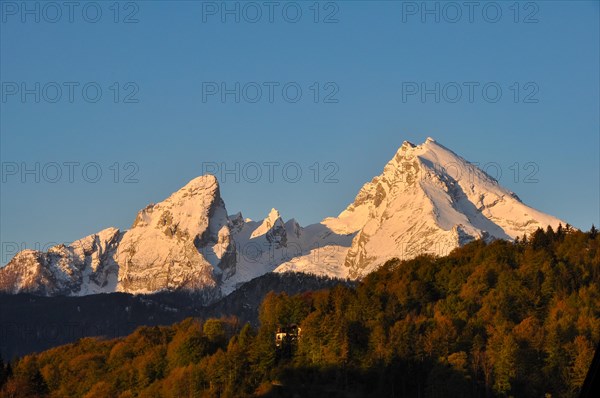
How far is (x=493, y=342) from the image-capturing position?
13438 centimetres

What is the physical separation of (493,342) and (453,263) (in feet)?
133

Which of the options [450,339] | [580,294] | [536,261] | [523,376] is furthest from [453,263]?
[523,376]

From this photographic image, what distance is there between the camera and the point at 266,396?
13112 centimetres

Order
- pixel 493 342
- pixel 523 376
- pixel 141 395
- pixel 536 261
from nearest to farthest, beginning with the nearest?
pixel 523 376 < pixel 493 342 < pixel 141 395 < pixel 536 261

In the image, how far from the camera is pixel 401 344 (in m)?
134

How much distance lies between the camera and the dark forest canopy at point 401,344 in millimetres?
127562

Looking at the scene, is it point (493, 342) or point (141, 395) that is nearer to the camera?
point (493, 342)

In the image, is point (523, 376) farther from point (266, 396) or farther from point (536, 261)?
point (536, 261)

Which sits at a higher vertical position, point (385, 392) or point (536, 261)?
point (536, 261)

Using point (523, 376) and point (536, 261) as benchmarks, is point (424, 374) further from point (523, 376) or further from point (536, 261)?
point (536, 261)

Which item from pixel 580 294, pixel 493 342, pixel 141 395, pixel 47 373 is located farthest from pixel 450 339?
pixel 47 373

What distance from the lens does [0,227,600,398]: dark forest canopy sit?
419 feet

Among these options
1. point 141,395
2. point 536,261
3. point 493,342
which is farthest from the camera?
point 536,261

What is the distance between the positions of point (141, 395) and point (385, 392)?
3304 centimetres
